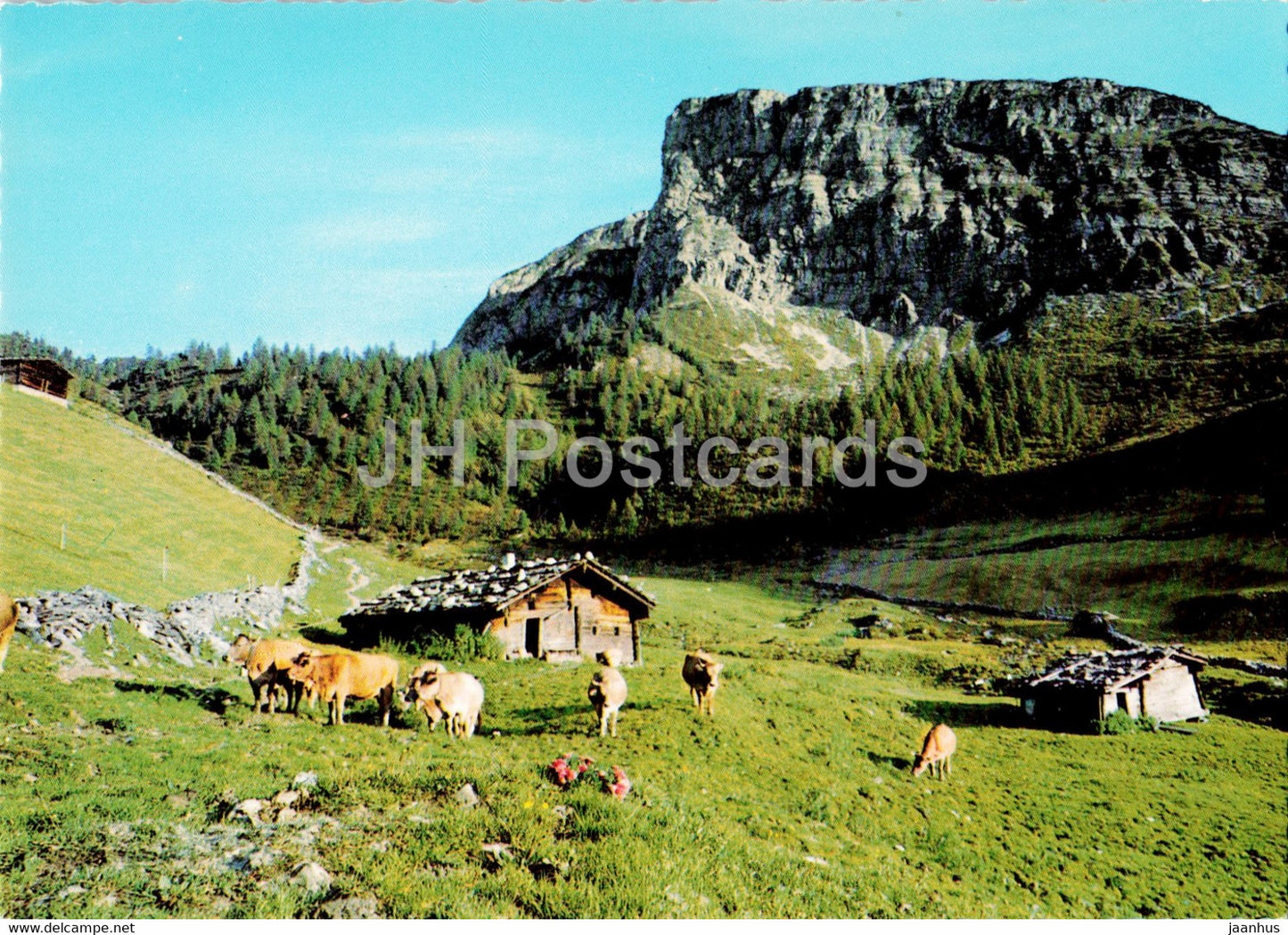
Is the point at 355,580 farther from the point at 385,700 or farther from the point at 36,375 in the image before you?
the point at 36,375

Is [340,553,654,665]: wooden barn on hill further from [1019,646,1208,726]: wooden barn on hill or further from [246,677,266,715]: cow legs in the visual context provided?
[1019,646,1208,726]: wooden barn on hill

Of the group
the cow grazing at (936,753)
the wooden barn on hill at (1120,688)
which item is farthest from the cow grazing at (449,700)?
the wooden barn on hill at (1120,688)

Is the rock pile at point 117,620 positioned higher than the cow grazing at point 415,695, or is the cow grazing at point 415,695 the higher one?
the rock pile at point 117,620

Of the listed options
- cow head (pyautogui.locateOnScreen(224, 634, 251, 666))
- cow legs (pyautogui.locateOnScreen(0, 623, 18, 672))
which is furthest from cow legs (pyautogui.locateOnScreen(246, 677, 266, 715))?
cow legs (pyautogui.locateOnScreen(0, 623, 18, 672))

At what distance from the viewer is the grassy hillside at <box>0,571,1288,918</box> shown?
1040 centimetres

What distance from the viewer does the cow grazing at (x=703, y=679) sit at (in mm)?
26109

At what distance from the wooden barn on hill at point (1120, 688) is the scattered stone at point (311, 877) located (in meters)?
38.8

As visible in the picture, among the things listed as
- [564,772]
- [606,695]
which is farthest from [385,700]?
[564,772]

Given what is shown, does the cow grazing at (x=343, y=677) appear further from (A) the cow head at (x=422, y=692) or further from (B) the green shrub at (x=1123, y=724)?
(B) the green shrub at (x=1123, y=724)

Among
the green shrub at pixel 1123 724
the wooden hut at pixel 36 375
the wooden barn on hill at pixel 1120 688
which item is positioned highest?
the wooden hut at pixel 36 375

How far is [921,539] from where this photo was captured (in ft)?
381

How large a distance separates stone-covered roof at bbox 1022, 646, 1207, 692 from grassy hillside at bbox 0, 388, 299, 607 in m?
46.8

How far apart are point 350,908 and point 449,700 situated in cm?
1030

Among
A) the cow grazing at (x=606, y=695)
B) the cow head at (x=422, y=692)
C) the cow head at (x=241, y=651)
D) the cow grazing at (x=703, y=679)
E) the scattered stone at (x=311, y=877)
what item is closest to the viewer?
the scattered stone at (x=311, y=877)
